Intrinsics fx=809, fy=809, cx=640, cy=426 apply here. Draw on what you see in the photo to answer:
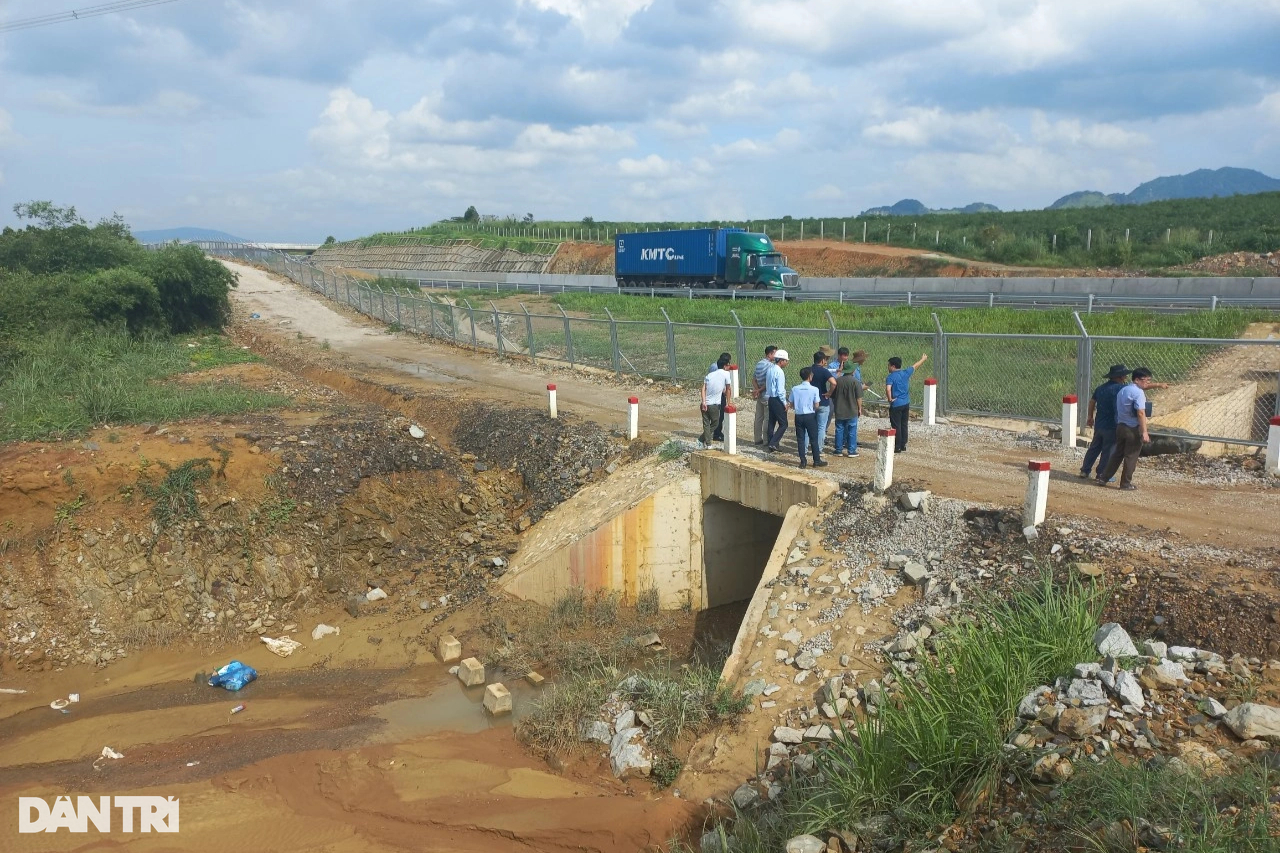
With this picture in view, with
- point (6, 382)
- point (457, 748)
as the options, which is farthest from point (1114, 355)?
point (6, 382)

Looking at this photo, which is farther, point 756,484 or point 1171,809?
point 756,484

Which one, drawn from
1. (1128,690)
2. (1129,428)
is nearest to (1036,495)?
(1129,428)

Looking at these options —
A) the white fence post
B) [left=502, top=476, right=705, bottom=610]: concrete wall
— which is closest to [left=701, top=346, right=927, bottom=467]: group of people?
[left=502, top=476, right=705, bottom=610]: concrete wall

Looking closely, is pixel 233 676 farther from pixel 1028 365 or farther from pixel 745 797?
pixel 1028 365

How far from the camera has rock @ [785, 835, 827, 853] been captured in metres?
4.99

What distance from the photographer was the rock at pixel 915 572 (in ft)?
25.2

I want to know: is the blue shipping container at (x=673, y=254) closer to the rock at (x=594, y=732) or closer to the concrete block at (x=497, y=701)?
the concrete block at (x=497, y=701)

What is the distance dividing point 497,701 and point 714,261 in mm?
31894

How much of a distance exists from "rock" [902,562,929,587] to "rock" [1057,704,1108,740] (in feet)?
8.68

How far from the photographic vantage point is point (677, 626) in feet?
36.9

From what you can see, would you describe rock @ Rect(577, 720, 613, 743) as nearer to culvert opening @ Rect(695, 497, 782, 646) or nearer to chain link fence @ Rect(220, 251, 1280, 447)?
culvert opening @ Rect(695, 497, 782, 646)

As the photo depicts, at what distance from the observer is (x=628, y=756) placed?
7320 millimetres

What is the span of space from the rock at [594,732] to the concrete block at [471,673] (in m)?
2.03

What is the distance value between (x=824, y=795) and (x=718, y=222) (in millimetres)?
75844
